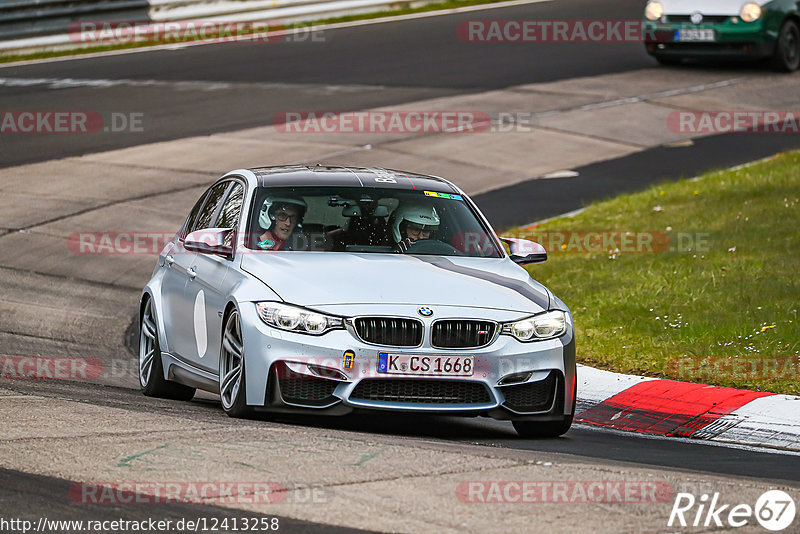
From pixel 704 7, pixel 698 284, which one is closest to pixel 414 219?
pixel 698 284

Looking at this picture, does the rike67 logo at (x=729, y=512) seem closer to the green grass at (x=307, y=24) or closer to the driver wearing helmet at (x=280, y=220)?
the driver wearing helmet at (x=280, y=220)

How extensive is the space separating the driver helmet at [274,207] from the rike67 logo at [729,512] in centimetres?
358

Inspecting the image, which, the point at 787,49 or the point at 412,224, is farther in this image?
the point at 787,49

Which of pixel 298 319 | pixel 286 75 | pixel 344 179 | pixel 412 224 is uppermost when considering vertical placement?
pixel 344 179

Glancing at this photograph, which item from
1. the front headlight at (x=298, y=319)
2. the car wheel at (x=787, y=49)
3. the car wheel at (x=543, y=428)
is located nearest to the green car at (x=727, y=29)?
the car wheel at (x=787, y=49)

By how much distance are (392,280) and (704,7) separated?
1849 centimetres

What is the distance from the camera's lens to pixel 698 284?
497 inches

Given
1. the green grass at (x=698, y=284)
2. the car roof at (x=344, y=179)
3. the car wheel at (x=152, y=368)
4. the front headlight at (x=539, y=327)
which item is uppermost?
the car roof at (x=344, y=179)

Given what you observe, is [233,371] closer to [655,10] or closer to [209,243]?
[209,243]

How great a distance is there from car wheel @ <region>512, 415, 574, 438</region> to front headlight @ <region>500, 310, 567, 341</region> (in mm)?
520

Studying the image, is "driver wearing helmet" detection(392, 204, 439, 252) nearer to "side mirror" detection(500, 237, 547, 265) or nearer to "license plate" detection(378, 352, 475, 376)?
"side mirror" detection(500, 237, 547, 265)

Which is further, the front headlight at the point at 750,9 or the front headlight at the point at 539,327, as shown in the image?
the front headlight at the point at 750,9

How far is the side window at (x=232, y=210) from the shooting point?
9055 millimetres

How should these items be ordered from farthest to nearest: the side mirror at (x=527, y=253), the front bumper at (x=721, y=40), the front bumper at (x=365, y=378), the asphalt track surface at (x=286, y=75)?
the front bumper at (x=721, y=40) → the asphalt track surface at (x=286, y=75) → the side mirror at (x=527, y=253) → the front bumper at (x=365, y=378)
